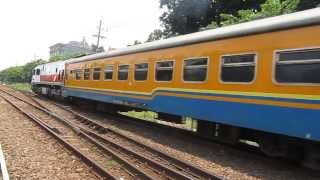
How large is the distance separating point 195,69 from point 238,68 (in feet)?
6.28

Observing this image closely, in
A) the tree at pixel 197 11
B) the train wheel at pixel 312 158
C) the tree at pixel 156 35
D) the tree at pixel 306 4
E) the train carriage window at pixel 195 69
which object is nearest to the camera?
the train wheel at pixel 312 158

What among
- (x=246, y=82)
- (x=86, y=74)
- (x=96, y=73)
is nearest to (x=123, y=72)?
(x=96, y=73)

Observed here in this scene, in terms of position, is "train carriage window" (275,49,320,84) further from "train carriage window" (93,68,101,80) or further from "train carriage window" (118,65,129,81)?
"train carriage window" (93,68,101,80)

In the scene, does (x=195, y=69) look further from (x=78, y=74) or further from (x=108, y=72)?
(x=78, y=74)

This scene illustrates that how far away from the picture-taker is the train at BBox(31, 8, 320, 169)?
9031 millimetres

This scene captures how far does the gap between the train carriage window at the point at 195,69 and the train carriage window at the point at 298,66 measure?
9.04ft

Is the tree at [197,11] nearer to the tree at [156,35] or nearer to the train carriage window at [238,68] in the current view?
the tree at [156,35]

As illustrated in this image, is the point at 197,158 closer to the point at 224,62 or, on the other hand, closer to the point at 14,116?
the point at 224,62

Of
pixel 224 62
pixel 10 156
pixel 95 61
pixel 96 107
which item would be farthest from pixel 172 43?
pixel 96 107

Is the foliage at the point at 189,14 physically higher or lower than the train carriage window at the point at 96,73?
higher

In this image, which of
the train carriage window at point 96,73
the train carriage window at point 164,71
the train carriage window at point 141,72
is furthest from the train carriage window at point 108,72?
the train carriage window at point 164,71

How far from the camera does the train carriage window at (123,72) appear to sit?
1734cm

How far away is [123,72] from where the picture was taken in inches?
698

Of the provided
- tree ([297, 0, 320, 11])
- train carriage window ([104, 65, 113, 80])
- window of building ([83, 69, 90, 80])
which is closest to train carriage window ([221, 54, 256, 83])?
train carriage window ([104, 65, 113, 80])
